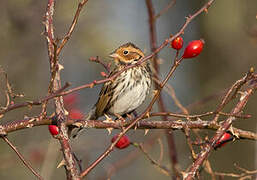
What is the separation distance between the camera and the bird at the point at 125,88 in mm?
5023

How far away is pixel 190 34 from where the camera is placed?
32.6ft

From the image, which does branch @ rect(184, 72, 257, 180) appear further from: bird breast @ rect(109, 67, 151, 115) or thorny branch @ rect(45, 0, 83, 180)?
bird breast @ rect(109, 67, 151, 115)

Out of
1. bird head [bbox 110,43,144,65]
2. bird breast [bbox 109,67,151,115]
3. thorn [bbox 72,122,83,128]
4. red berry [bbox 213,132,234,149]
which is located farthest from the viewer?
bird head [bbox 110,43,144,65]

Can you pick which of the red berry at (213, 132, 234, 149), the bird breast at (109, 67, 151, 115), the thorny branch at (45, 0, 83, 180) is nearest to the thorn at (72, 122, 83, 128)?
the thorny branch at (45, 0, 83, 180)

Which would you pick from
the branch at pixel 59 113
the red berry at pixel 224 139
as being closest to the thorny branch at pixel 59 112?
the branch at pixel 59 113

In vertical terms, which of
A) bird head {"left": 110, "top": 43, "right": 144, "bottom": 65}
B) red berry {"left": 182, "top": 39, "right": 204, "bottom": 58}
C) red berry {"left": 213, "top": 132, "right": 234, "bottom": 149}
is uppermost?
bird head {"left": 110, "top": 43, "right": 144, "bottom": 65}

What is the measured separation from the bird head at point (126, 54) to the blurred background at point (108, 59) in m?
1.07

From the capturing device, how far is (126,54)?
5320mm

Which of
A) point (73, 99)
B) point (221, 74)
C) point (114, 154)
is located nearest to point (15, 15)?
point (73, 99)

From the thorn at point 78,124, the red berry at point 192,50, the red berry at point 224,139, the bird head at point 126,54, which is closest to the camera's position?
the red berry at point 192,50

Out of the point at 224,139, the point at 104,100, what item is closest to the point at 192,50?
A: the point at 224,139

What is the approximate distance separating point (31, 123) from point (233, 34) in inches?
290

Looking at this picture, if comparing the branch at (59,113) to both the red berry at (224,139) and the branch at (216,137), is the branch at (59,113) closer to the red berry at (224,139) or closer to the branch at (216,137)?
the branch at (216,137)

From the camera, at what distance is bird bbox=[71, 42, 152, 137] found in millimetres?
5023
